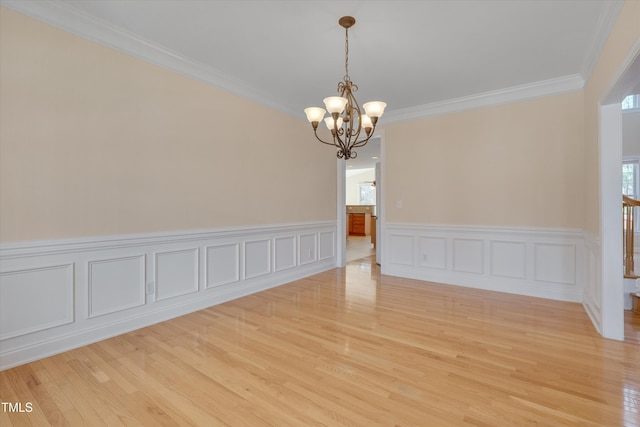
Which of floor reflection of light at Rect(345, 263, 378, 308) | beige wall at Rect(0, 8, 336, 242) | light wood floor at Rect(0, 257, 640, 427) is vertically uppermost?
beige wall at Rect(0, 8, 336, 242)

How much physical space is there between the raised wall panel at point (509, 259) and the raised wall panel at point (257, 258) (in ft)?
10.7

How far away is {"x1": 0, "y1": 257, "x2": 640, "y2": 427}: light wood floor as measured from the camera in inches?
66.0

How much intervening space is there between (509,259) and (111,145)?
4953 millimetres

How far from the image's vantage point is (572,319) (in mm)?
3090

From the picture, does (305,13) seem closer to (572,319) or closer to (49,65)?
(49,65)

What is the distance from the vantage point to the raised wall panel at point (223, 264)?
3.59m

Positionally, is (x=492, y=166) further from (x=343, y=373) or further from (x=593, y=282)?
(x=343, y=373)

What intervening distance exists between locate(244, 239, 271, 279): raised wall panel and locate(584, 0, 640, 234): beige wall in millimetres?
3818

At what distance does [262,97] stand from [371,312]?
3.23 m

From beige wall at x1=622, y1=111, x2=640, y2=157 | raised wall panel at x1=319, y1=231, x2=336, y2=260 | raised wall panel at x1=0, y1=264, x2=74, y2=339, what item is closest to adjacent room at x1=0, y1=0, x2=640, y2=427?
raised wall panel at x1=0, y1=264, x2=74, y2=339

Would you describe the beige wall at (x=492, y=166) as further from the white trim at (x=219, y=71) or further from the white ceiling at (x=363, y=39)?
the white ceiling at (x=363, y=39)

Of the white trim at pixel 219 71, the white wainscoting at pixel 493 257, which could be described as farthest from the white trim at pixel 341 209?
the white trim at pixel 219 71

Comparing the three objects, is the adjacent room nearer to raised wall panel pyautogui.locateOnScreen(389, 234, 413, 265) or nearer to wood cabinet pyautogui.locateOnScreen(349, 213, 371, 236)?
raised wall panel pyautogui.locateOnScreen(389, 234, 413, 265)

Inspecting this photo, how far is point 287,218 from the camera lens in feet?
15.5
